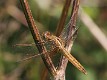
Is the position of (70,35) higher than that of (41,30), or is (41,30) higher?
(70,35)

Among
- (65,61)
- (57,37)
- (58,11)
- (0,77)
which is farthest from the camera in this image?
(58,11)

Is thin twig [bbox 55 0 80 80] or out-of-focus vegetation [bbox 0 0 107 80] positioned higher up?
thin twig [bbox 55 0 80 80]

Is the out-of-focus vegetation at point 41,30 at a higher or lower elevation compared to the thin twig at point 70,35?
lower

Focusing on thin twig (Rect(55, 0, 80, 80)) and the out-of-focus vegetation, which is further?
the out-of-focus vegetation

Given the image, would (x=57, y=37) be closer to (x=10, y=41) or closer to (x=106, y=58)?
(x=10, y=41)

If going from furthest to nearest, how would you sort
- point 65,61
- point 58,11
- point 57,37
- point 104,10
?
point 104,10 → point 58,11 → point 57,37 → point 65,61

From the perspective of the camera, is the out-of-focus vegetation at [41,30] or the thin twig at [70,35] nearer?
the thin twig at [70,35]

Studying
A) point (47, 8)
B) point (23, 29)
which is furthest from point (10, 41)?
point (47, 8)

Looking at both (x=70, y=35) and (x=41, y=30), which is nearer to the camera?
(x=70, y=35)
